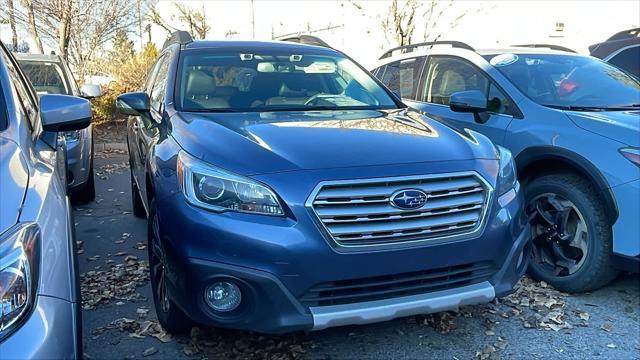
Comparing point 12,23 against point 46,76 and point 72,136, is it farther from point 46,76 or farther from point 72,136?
point 72,136

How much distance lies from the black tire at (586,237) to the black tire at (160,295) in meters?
2.48

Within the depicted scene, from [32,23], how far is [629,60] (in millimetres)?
10343

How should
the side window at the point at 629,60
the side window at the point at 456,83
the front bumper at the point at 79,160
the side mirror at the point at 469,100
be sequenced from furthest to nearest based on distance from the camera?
the side window at the point at 629,60 < the front bumper at the point at 79,160 < the side window at the point at 456,83 < the side mirror at the point at 469,100

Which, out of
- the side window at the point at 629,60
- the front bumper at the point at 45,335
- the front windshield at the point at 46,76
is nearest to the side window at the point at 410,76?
the side window at the point at 629,60

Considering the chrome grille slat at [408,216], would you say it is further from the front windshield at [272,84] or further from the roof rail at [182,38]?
the roof rail at [182,38]

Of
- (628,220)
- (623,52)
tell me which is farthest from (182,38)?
(623,52)

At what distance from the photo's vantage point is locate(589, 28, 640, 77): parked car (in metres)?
7.93

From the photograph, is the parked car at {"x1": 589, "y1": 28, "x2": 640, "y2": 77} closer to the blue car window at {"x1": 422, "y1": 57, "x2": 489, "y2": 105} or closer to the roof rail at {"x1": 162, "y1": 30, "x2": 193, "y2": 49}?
the blue car window at {"x1": 422, "y1": 57, "x2": 489, "y2": 105}

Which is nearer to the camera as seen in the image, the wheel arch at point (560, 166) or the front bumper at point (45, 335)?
the front bumper at point (45, 335)

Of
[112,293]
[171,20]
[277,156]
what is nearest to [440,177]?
[277,156]

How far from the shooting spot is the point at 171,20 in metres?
20.0

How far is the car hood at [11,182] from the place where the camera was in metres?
1.73

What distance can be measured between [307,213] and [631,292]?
2.70 metres

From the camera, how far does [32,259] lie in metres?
1.68
